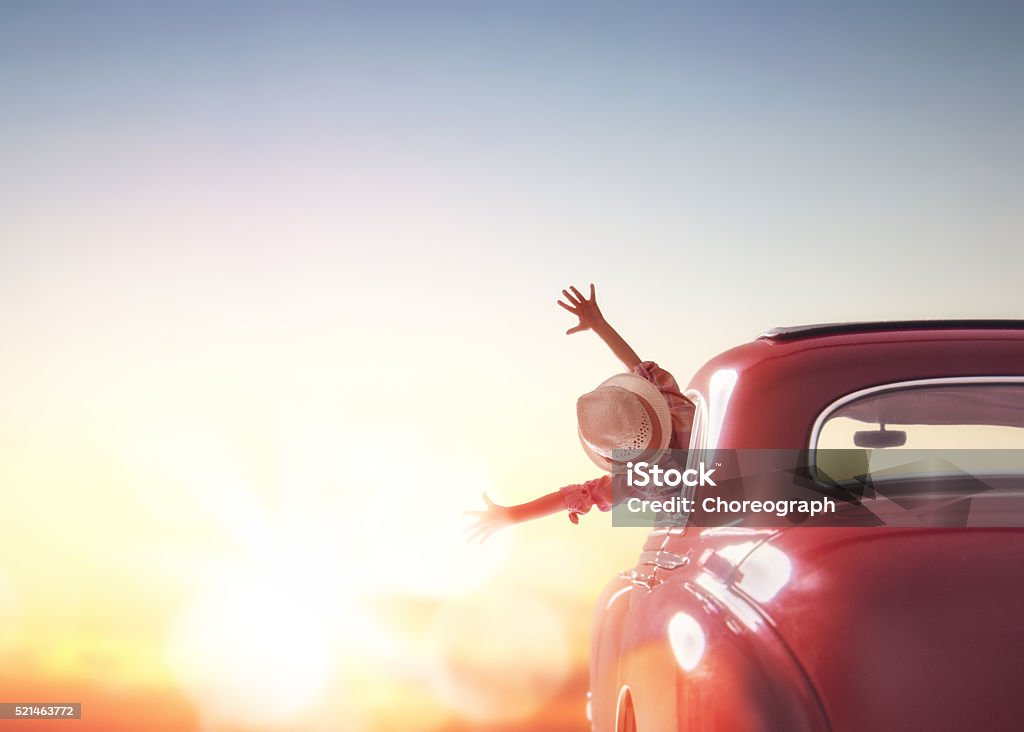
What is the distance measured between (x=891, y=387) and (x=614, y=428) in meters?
1.02

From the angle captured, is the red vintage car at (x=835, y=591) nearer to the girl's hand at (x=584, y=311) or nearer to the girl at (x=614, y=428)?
the girl at (x=614, y=428)

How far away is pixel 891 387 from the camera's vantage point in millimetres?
2633

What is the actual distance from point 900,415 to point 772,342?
0.88 m

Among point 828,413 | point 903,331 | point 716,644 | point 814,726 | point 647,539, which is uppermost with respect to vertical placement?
point 903,331

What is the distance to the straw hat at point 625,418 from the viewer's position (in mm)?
3387

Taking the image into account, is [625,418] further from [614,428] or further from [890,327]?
[890,327]

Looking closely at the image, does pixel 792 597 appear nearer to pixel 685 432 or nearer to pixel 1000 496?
pixel 1000 496

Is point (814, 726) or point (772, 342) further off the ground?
point (772, 342)

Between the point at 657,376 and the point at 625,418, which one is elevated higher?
the point at 657,376

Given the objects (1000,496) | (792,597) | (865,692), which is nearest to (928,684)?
(865,692)

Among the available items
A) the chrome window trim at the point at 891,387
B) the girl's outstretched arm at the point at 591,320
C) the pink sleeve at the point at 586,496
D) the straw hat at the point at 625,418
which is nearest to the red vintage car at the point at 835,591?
the chrome window trim at the point at 891,387

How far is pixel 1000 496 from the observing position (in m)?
2.44

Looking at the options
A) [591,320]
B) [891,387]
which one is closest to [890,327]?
[891,387]

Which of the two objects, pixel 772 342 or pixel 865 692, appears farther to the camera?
pixel 772 342
